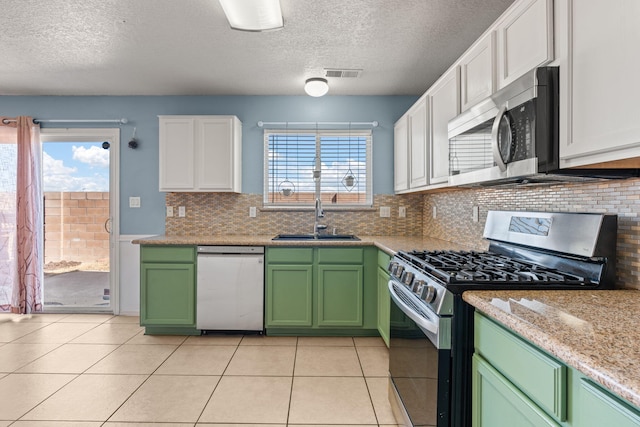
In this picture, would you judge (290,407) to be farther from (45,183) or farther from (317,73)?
(45,183)

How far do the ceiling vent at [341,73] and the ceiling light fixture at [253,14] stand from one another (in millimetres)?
852

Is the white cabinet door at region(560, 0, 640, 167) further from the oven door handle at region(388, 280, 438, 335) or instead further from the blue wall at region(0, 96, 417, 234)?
the blue wall at region(0, 96, 417, 234)

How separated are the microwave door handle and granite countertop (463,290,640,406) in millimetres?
565

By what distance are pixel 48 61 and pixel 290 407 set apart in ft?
10.7

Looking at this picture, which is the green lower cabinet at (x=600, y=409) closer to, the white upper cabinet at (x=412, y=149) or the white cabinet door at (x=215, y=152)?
the white upper cabinet at (x=412, y=149)

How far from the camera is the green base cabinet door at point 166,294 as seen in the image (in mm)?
3193

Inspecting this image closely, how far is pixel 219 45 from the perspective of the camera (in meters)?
2.66

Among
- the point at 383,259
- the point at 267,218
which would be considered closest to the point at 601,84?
the point at 383,259

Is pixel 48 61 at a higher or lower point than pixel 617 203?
higher

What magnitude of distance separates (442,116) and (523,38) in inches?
36.0

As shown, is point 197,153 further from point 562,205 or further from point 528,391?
point 528,391

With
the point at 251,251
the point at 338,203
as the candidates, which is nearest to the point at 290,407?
the point at 251,251

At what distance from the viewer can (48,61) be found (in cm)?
296

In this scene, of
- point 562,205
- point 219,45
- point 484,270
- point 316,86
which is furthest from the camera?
point 316,86
